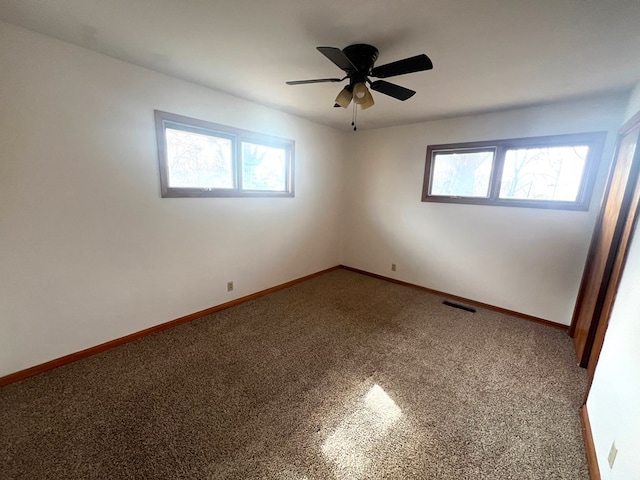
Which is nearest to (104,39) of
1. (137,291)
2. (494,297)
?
(137,291)

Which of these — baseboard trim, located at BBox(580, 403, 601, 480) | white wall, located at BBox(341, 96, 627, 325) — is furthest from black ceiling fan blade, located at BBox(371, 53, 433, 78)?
baseboard trim, located at BBox(580, 403, 601, 480)

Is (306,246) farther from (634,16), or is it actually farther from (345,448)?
(634,16)

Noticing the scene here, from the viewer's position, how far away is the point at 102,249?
2.17 meters

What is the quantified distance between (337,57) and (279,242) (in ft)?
8.14

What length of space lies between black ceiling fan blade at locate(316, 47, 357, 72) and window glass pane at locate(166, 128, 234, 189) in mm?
1714

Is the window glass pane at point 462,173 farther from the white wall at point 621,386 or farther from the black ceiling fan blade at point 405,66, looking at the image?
the black ceiling fan blade at point 405,66

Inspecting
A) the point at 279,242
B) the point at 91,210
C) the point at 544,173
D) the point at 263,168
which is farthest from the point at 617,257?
the point at 91,210

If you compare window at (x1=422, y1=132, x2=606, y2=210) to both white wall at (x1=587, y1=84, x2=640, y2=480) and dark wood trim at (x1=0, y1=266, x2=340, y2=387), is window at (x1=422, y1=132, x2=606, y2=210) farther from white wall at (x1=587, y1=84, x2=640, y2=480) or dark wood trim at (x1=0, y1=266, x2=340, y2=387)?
dark wood trim at (x1=0, y1=266, x2=340, y2=387)

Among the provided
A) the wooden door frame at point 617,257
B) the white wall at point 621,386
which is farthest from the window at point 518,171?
the white wall at point 621,386

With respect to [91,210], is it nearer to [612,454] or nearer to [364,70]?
[364,70]

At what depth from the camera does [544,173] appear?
9.35ft

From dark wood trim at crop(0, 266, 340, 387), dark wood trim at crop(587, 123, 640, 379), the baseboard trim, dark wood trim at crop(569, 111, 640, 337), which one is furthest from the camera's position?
dark wood trim at crop(569, 111, 640, 337)

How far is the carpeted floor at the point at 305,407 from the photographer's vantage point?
1.37 metres

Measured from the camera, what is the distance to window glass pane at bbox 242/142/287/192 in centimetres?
314
